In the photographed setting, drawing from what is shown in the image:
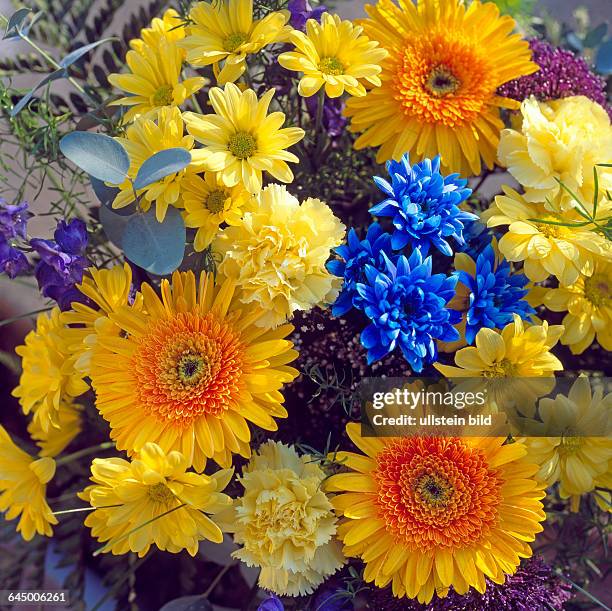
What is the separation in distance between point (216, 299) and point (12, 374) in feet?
1.20

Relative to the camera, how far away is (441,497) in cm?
41

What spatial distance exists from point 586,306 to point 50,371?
1.16 feet

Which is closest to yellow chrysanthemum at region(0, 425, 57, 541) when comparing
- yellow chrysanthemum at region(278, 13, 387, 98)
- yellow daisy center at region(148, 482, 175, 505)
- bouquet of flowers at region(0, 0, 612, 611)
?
bouquet of flowers at region(0, 0, 612, 611)

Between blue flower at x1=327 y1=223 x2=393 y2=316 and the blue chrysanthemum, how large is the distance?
0.05 meters

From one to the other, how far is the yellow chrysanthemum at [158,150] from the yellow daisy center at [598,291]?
0.85 ft

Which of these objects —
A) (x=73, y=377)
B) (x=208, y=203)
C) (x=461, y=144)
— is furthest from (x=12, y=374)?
(x=461, y=144)

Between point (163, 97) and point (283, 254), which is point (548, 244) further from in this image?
point (163, 97)

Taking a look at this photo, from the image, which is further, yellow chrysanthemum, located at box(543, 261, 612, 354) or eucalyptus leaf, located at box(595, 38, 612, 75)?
eucalyptus leaf, located at box(595, 38, 612, 75)

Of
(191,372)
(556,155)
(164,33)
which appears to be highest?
(164,33)

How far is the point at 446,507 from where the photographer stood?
0.41 meters

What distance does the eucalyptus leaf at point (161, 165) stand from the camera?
36cm

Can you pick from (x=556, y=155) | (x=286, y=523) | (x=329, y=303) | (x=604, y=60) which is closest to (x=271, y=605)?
(x=286, y=523)

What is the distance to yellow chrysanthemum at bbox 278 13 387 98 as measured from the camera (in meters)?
0.42

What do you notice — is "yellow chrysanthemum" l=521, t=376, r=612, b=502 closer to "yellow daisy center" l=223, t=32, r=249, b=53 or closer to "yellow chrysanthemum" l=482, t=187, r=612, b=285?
"yellow chrysanthemum" l=482, t=187, r=612, b=285
